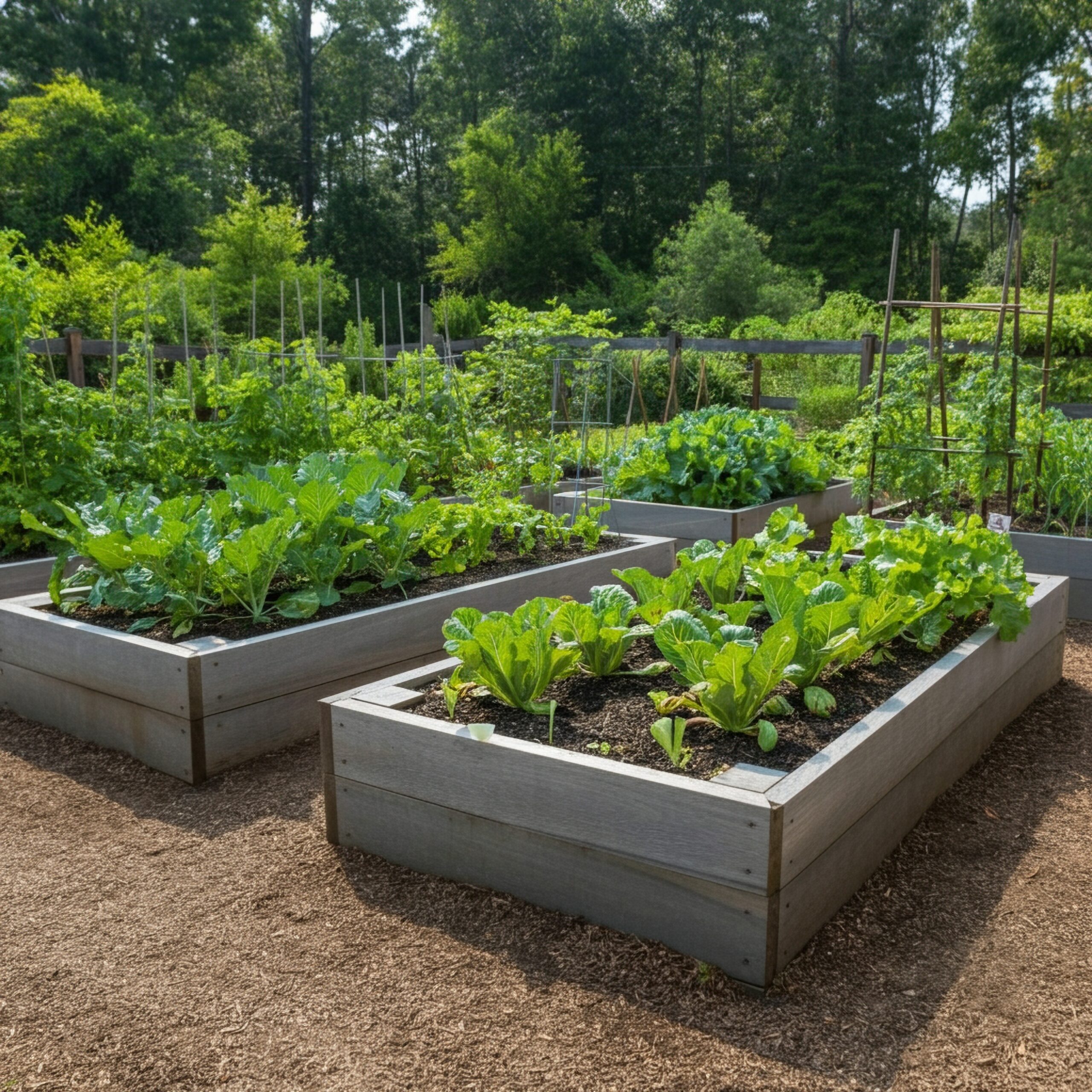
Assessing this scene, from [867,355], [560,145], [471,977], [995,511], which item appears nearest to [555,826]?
[471,977]

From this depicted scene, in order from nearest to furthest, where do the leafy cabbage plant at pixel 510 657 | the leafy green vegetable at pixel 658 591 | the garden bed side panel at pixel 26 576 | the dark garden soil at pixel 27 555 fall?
the leafy cabbage plant at pixel 510 657, the leafy green vegetable at pixel 658 591, the garden bed side panel at pixel 26 576, the dark garden soil at pixel 27 555

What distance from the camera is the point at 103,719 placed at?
3393 mm

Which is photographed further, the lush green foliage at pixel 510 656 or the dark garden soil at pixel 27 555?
the dark garden soil at pixel 27 555

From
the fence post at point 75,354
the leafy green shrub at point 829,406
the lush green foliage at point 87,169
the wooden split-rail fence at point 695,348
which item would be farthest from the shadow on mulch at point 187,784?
the lush green foliage at point 87,169

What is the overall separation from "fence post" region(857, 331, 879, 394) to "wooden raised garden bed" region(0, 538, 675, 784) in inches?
237

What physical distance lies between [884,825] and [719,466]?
3.56m

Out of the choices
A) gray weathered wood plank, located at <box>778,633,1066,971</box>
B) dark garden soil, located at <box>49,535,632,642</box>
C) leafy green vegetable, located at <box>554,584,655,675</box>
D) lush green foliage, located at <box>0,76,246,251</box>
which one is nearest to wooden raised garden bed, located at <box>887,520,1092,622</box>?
gray weathered wood plank, located at <box>778,633,1066,971</box>

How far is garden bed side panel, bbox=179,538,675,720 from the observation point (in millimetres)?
3184

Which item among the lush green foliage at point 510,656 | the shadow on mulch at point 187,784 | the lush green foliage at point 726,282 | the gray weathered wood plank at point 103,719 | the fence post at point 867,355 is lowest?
the shadow on mulch at point 187,784

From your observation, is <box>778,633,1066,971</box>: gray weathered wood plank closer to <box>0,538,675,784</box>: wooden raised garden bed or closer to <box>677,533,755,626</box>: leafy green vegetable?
<box>677,533,755,626</box>: leafy green vegetable

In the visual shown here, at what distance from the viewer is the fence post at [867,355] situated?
8.73 meters

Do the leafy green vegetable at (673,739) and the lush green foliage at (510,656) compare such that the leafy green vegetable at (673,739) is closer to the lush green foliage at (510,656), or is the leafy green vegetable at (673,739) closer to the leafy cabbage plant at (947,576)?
the lush green foliage at (510,656)

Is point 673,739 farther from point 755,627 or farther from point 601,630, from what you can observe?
point 755,627

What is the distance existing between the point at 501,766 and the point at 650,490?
3.96m
